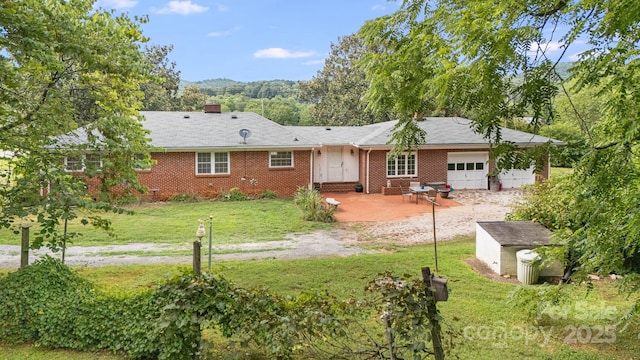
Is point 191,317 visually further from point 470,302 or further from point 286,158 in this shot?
point 286,158

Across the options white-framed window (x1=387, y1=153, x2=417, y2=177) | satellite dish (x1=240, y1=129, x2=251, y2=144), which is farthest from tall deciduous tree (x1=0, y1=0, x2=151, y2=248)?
white-framed window (x1=387, y1=153, x2=417, y2=177)

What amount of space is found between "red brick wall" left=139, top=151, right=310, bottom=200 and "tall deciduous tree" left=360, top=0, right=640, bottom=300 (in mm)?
17360

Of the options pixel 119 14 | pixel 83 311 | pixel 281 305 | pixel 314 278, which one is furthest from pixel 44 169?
pixel 314 278

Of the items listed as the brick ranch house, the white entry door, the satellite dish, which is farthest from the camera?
the white entry door

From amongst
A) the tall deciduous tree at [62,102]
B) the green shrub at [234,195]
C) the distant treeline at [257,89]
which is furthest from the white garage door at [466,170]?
the distant treeline at [257,89]

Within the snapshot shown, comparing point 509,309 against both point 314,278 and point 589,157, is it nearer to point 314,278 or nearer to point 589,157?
point 314,278

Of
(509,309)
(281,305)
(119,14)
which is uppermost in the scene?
(119,14)

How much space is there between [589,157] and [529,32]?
1283mm

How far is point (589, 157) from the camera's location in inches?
138

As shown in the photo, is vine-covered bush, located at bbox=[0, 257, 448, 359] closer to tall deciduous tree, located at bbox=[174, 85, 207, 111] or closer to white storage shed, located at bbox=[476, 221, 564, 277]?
white storage shed, located at bbox=[476, 221, 564, 277]

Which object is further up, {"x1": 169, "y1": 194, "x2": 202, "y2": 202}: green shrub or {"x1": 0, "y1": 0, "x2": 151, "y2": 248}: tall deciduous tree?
{"x1": 0, "y1": 0, "x2": 151, "y2": 248}: tall deciduous tree

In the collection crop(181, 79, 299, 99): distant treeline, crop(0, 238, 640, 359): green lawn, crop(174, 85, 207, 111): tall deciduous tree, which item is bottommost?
crop(0, 238, 640, 359): green lawn

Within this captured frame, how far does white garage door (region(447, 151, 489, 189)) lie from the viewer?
23594 millimetres

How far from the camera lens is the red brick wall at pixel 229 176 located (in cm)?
2022
